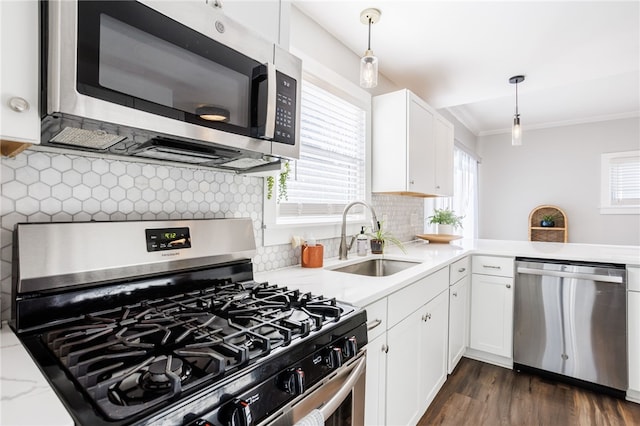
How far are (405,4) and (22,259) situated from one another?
2104 mm

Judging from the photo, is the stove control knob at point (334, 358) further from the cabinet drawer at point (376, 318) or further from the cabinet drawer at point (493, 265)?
the cabinet drawer at point (493, 265)

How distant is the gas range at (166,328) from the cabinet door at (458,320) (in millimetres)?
1502

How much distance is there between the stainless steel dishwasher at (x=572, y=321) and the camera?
2.24 m

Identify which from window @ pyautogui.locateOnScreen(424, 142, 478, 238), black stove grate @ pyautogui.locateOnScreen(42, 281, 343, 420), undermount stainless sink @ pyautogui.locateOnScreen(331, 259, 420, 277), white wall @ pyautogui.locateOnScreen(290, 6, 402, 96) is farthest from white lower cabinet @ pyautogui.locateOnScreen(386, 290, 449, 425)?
window @ pyautogui.locateOnScreen(424, 142, 478, 238)

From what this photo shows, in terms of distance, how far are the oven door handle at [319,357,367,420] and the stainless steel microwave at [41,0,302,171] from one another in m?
0.78

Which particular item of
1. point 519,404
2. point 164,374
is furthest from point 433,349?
point 164,374

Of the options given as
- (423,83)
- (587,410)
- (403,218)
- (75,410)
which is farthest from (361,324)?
(423,83)

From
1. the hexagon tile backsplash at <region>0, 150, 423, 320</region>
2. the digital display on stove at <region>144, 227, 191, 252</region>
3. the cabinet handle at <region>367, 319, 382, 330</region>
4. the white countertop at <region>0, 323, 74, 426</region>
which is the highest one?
the hexagon tile backsplash at <region>0, 150, 423, 320</region>

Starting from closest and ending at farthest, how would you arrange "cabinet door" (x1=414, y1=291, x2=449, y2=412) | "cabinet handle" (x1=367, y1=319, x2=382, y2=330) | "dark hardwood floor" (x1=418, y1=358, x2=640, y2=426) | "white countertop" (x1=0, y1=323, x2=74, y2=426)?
1. "white countertop" (x1=0, y1=323, x2=74, y2=426)
2. "cabinet handle" (x1=367, y1=319, x2=382, y2=330)
3. "cabinet door" (x1=414, y1=291, x2=449, y2=412)
4. "dark hardwood floor" (x1=418, y1=358, x2=640, y2=426)

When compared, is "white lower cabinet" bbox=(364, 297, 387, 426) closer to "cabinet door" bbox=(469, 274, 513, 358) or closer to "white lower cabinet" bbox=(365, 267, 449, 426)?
"white lower cabinet" bbox=(365, 267, 449, 426)

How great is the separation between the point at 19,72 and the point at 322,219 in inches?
64.2

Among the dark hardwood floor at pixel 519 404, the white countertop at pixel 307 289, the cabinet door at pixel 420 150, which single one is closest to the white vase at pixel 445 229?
the white countertop at pixel 307 289

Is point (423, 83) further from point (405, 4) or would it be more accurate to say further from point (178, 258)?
point (178, 258)

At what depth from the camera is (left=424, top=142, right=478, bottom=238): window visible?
16.1 ft
